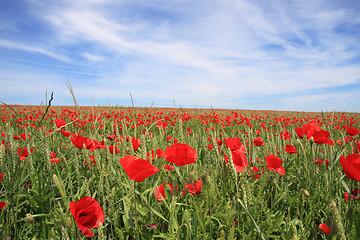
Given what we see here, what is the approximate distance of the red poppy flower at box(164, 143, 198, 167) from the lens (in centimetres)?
118

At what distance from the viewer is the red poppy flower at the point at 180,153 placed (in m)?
1.18

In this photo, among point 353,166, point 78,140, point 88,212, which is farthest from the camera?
point 78,140

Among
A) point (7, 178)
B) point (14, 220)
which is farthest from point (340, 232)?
point (7, 178)

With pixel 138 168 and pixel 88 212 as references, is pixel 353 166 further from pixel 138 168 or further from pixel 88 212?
pixel 88 212

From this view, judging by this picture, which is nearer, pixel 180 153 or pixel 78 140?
pixel 180 153

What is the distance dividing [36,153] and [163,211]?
6.36 feet

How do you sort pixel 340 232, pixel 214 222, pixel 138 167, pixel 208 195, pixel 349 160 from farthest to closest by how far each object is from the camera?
pixel 214 222 → pixel 208 195 → pixel 349 160 → pixel 138 167 → pixel 340 232

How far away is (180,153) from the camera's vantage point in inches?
47.0

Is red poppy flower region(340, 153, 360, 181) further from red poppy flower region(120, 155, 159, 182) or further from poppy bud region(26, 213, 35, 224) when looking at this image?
poppy bud region(26, 213, 35, 224)

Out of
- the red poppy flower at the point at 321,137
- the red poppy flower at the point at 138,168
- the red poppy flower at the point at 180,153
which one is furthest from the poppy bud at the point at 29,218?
the red poppy flower at the point at 321,137

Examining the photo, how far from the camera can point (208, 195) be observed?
133cm

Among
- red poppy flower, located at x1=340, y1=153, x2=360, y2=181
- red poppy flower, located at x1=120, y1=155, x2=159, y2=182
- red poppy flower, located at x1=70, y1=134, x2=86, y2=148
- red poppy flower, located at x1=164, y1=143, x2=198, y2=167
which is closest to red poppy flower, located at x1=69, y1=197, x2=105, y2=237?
red poppy flower, located at x1=120, y1=155, x2=159, y2=182

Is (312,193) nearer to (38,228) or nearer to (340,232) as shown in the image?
(340,232)

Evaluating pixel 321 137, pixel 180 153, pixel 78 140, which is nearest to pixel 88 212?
pixel 180 153
